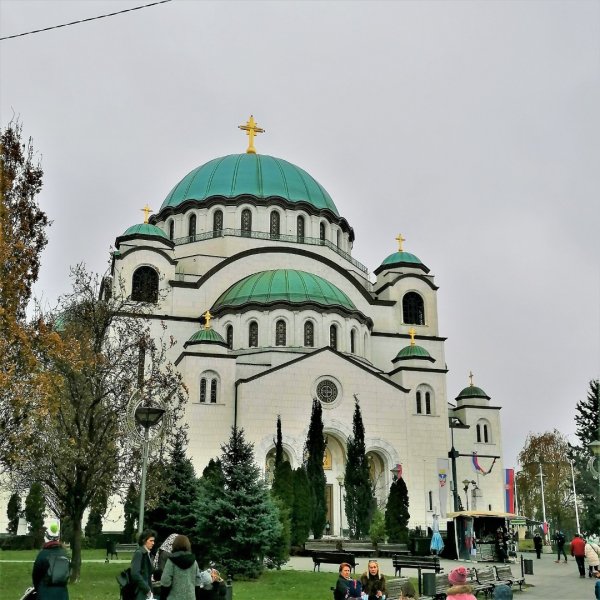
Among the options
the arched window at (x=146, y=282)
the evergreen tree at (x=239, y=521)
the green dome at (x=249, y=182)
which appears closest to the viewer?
the evergreen tree at (x=239, y=521)

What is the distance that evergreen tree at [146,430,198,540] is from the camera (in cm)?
2230

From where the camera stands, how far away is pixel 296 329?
127 feet

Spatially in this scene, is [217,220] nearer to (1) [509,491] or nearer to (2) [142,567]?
(1) [509,491]

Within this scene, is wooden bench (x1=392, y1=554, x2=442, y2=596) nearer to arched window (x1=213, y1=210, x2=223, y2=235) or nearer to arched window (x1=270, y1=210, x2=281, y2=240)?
arched window (x1=270, y1=210, x2=281, y2=240)

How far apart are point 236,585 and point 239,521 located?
6.71ft

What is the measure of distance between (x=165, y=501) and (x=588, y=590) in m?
12.1

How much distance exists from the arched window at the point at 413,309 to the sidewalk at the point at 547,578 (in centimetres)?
2002

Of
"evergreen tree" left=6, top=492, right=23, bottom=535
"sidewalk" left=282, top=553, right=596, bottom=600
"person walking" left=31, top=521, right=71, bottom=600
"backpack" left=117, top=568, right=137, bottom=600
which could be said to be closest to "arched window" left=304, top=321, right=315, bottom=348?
"sidewalk" left=282, top=553, right=596, bottom=600

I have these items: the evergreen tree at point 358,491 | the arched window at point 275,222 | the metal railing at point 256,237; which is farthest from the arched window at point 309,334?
the arched window at point 275,222

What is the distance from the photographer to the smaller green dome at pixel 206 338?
1432 inches

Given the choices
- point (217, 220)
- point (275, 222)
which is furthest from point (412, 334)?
point (217, 220)

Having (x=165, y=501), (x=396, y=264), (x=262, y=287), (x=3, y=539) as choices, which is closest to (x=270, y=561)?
(x=165, y=501)

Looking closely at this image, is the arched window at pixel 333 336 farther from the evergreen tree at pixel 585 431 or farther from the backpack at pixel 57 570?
the backpack at pixel 57 570

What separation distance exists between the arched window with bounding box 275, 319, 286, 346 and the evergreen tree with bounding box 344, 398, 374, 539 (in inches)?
280
